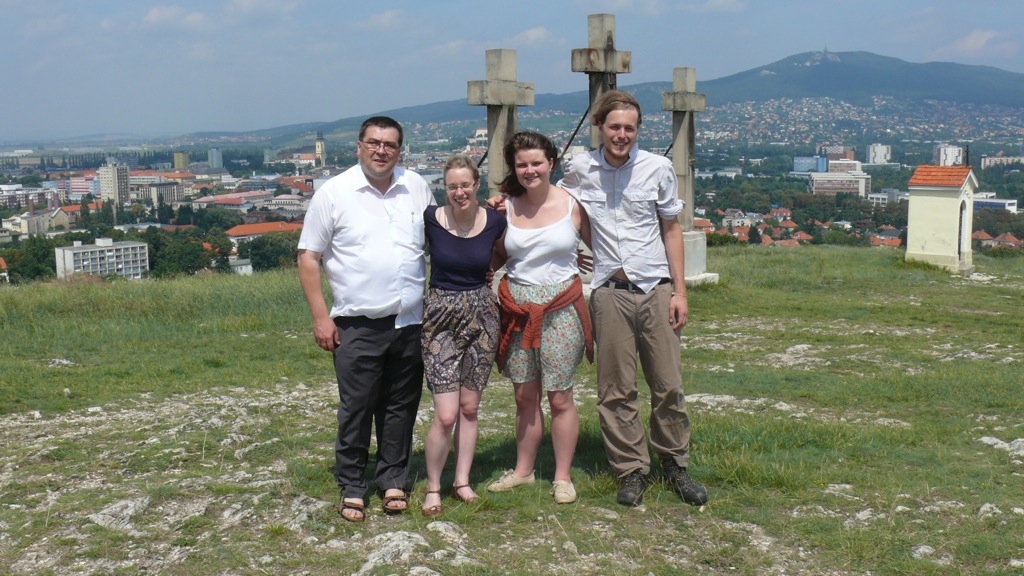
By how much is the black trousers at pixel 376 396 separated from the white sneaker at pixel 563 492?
72cm

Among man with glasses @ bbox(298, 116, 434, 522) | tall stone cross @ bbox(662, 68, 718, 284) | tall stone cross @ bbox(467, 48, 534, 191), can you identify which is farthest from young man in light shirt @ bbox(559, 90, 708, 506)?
tall stone cross @ bbox(662, 68, 718, 284)

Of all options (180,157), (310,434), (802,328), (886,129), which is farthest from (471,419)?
(886,129)

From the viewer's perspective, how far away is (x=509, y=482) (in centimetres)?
492

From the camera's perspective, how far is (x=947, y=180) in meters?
17.2

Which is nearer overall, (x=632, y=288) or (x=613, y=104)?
(x=613, y=104)

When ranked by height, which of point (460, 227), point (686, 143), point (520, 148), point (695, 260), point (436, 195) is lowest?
point (695, 260)

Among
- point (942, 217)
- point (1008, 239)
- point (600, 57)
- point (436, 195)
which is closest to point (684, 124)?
point (600, 57)

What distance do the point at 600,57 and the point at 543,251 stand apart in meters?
7.39

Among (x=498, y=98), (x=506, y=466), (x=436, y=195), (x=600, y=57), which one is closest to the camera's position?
(x=506, y=466)

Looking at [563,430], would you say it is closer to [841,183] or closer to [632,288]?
[632,288]

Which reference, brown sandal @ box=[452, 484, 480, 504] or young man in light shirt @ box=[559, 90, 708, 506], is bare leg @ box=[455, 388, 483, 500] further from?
young man in light shirt @ box=[559, 90, 708, 506]

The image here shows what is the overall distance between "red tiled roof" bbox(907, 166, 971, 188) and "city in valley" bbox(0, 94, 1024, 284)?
0.73m

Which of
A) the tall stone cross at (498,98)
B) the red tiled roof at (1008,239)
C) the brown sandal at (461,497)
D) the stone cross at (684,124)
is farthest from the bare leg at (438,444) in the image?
the red tiled roof at (1008,239)

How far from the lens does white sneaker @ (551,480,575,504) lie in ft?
15.6
